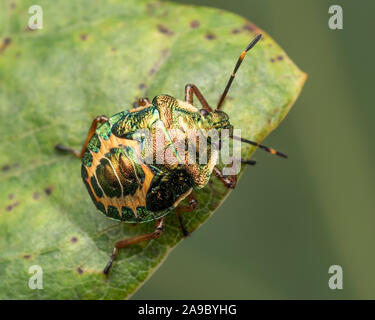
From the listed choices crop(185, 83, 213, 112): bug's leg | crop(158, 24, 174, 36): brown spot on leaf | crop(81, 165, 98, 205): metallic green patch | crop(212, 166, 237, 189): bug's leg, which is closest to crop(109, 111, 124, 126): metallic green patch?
crop(81, 165, 98, 205): metallic green patch

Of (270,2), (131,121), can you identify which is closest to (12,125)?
(131,121)

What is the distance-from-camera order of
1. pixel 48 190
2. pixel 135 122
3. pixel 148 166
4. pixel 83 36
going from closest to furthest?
pixel 148 166 → pixel 135 122 → pixel 48 190 → pixel 83 36

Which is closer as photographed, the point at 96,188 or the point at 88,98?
the point at 96,188

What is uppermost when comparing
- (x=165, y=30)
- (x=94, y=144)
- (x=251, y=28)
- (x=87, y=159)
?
(x=165, y=30)

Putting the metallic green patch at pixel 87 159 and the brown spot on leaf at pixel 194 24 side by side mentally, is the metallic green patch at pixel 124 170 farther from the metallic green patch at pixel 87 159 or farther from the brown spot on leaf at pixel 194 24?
the brown spot on leaf at pixel 194 24

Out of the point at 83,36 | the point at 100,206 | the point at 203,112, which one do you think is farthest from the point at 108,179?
the point at 83,36

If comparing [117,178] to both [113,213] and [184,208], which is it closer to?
[113,213]

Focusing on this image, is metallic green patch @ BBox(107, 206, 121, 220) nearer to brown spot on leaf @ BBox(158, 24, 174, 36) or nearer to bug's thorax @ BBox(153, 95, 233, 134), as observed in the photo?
bug's thorax @ BBox(153, 95, 233, 134)
